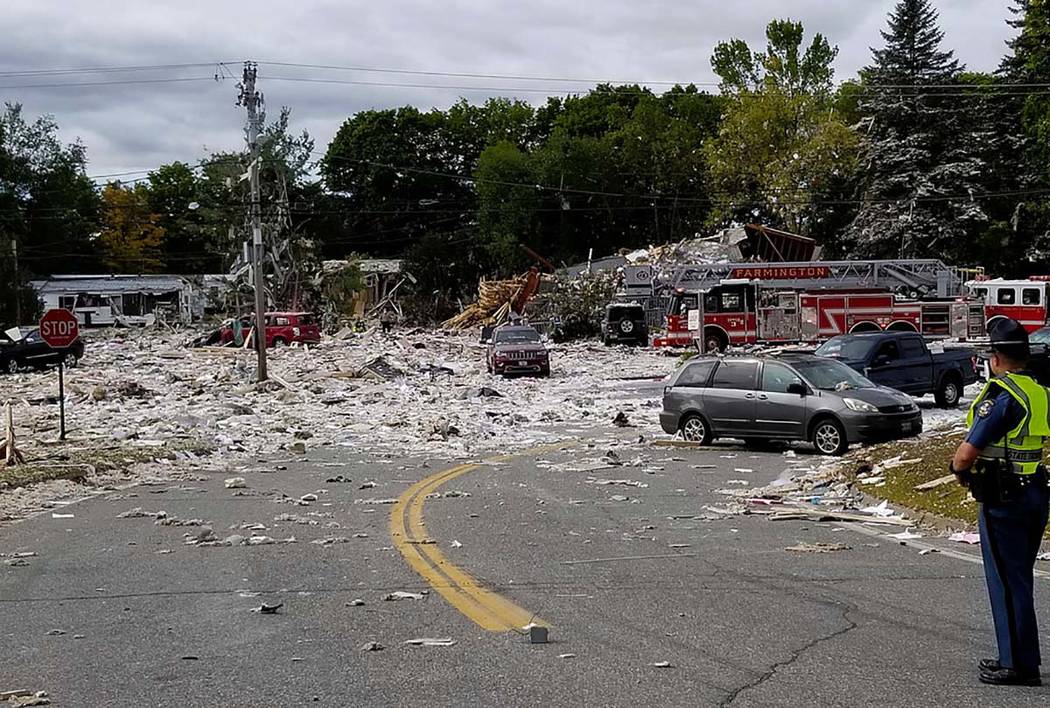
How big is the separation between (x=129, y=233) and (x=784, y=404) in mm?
97155

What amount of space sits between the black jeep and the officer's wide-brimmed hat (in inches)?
1882

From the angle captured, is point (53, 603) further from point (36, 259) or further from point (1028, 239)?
point (36, 259)

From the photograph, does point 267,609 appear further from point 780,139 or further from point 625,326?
point 780,139

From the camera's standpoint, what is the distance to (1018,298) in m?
45.0

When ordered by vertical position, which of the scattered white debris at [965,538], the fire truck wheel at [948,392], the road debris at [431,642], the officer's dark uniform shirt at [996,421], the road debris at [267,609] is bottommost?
the scattered white debris at [965,538]

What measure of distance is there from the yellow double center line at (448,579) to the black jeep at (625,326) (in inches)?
1573

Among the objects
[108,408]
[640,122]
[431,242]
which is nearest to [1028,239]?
[640,122]

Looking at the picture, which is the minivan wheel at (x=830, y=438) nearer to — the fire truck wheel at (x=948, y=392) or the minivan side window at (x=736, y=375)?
the minivan side window at (x=736, y=375)

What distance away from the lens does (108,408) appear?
31172mm

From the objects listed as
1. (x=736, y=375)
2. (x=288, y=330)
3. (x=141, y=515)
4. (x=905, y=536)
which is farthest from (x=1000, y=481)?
(x=288, y=330)

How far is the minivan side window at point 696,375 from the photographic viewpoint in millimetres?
21094

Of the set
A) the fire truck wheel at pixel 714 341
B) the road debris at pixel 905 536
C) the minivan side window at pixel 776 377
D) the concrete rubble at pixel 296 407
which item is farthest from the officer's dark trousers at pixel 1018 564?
the fire truck wheel at pixel 714 341

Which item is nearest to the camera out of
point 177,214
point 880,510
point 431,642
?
point 431,642

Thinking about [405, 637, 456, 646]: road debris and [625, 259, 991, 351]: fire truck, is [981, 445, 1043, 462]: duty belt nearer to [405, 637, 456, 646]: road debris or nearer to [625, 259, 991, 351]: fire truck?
[405, 637, 456, 646]: road debris
